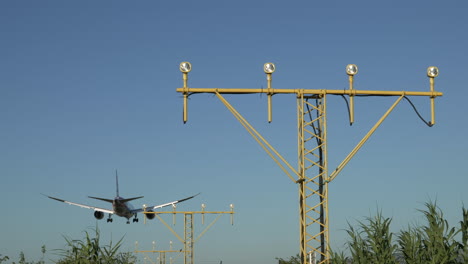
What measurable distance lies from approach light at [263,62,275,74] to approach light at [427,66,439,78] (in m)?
6.58

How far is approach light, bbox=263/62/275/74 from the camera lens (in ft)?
104

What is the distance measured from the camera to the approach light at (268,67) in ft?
104

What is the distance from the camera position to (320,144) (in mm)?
31703

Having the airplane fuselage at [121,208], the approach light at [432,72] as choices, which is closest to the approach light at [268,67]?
the approach light at [432,72]

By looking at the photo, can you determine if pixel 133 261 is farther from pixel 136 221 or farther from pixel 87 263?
pixel 136 221

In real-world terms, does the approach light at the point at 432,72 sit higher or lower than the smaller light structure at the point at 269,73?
higher

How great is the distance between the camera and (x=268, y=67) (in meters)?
31.7

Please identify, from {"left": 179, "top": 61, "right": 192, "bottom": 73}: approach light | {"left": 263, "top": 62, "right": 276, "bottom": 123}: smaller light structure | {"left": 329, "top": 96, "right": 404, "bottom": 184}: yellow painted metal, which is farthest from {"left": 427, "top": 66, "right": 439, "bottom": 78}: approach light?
{"left": 179, "top": 61, "right": 192, "bottom": 73}: approach light

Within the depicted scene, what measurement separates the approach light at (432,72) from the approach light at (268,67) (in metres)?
6.58

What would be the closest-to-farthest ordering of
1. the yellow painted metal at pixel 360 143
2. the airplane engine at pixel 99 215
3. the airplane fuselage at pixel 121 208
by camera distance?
the yellow painted metal at pixel 360 143 → the airplane fuselage at pixel 121 208 → the airplane engine at pixel 99 215

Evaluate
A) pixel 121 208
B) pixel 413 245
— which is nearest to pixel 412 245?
pixel 413 245

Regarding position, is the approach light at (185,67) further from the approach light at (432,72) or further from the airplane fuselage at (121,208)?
the airplane fuselage at (121,208)

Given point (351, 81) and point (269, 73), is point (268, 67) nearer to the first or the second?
point (269, 73)

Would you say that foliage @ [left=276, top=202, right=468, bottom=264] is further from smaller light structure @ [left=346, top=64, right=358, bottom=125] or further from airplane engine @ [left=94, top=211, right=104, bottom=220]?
airplane engine @ [left=94, top=211, right=104, bottom=220]
